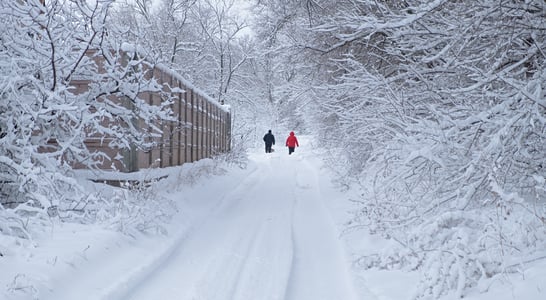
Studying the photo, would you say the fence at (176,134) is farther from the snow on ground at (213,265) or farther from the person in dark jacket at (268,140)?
the person in dark jacket at (268,140)

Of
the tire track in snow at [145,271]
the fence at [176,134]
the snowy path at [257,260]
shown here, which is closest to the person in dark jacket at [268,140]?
the fence at [176,134]

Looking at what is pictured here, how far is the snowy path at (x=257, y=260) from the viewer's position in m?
4.66

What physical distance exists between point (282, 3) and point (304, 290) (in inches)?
296

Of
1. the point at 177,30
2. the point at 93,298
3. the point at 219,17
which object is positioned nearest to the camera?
the point at 93,298

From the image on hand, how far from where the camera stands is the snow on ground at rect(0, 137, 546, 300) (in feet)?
13.6

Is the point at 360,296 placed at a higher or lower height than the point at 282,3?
lower

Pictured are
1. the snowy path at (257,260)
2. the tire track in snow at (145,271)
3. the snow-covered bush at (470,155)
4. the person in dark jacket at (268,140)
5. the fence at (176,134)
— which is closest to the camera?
the snow-covered bush at (470,155)

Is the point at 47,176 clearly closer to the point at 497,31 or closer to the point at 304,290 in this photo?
the point at 304,290

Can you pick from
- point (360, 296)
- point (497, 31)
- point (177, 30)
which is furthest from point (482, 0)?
point (177, 30)

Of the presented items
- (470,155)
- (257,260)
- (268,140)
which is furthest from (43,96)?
(268,140)

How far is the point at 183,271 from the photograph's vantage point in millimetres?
5270

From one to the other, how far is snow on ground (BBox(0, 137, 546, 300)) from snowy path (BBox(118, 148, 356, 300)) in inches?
0.5

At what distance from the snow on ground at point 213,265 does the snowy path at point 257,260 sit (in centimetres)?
1

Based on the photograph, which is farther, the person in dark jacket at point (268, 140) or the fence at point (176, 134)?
the person in dark jacket at point (268, 140)
